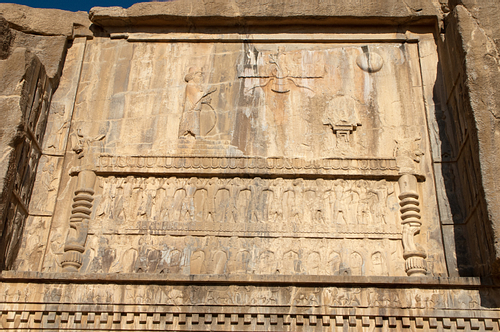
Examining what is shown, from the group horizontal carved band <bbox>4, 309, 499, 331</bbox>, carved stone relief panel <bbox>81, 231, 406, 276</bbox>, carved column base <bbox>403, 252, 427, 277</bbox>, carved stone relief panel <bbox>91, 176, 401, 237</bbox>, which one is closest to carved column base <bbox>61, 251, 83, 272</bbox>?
carved stone relief panel <bbox>81, 231, 406, 276</bbox>

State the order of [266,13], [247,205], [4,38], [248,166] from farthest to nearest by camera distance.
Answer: [266,13]
[4,38]
[248,166]
[247,205]

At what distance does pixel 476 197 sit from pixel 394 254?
1.26 m

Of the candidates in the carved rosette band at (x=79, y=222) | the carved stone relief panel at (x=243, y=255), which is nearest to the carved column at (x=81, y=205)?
the carved rosette band at (x=79, y=222)

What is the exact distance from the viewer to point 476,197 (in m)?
7.39

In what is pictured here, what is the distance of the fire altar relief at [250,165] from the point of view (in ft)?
25.5

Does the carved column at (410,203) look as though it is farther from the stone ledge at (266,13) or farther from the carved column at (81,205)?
the carved column at (81,205)

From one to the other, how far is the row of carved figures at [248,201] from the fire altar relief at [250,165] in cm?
2

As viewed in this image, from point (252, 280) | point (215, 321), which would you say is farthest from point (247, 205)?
point (215, 321)

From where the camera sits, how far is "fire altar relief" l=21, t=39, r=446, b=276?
7.78 metres

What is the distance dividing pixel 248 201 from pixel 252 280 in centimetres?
143

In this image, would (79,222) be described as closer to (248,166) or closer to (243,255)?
(243,255)

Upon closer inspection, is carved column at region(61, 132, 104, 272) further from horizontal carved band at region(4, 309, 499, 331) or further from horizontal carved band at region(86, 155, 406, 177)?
horizontal carved band at region(4, 309, 499, 331)

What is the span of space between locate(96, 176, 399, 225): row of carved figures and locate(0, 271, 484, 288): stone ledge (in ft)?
3.75

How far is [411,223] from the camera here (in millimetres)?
7867
